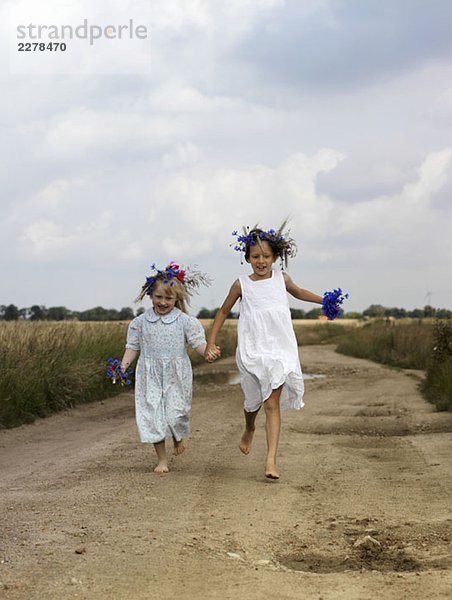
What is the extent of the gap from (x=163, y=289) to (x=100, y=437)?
3713 millimetres

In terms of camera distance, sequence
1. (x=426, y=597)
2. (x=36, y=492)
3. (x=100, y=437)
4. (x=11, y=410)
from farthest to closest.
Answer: (x=11, y=410) < (x=100, y=437) < (x=36, y=492) < (x=426, y=597)

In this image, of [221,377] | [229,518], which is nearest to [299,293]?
[229,518]

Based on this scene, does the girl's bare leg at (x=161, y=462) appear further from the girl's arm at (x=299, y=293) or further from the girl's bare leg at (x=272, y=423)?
the girl's arm at (x=299, y=293)

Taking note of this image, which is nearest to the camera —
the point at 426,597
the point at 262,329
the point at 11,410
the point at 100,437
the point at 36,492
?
the point at 426,597

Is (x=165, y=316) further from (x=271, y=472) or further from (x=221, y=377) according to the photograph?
(x=221, y=377)

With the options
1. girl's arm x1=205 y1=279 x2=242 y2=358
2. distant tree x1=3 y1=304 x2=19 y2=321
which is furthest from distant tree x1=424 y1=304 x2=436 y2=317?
girl's arm x1=205 y1=279 x2=242 y2=358

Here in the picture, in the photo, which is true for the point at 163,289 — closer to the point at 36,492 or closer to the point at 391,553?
→ the point at 36,492

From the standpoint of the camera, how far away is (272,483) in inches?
335

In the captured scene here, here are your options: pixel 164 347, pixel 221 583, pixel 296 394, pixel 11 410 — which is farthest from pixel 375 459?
pixel 11 410

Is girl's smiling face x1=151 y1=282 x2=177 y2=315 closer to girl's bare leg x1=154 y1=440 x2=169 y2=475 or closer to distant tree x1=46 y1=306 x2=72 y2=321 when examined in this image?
girl's bare leg x1=154 y1=440 x2=169 y2=475

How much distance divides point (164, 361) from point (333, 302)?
1.73 metres

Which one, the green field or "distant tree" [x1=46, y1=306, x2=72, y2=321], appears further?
"distant tree" [x1=46, y1=306, x2=72, y2=321]

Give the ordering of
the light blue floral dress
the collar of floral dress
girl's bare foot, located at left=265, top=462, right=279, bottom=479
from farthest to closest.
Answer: the collar of floral dress
the light blue floral dress
girl's bare foot, located at left=265, top=462, right=279, bottom=479

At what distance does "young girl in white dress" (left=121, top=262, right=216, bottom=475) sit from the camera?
9.30 meters
